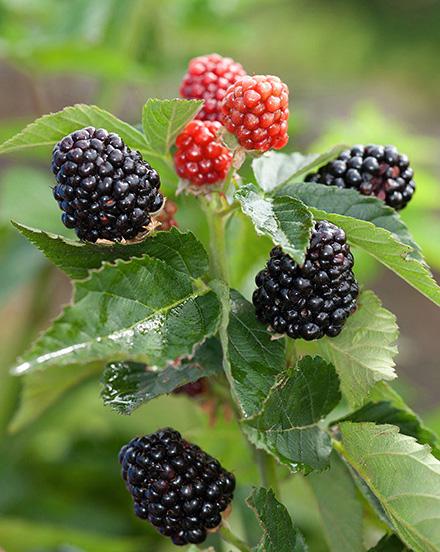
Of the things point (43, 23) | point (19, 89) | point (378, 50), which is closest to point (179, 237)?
point (43, 23)

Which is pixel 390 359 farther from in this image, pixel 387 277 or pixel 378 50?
pixel 378 50

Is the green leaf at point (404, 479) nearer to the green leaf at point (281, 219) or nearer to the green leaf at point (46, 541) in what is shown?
the green leaf at point (281, 219)

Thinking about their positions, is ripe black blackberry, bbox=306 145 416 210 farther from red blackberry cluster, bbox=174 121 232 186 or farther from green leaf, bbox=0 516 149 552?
green leaf, bbox=0 516 149 552

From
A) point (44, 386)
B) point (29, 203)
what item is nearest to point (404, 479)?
point (44, 386)

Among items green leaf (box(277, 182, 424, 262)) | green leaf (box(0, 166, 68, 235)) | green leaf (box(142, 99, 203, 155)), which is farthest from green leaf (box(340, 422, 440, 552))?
green leaf (box(0, 166, 68, 235))

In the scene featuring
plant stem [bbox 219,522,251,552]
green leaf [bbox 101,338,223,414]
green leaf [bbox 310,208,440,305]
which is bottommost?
plant stem [bbox 219,522,251,552]
